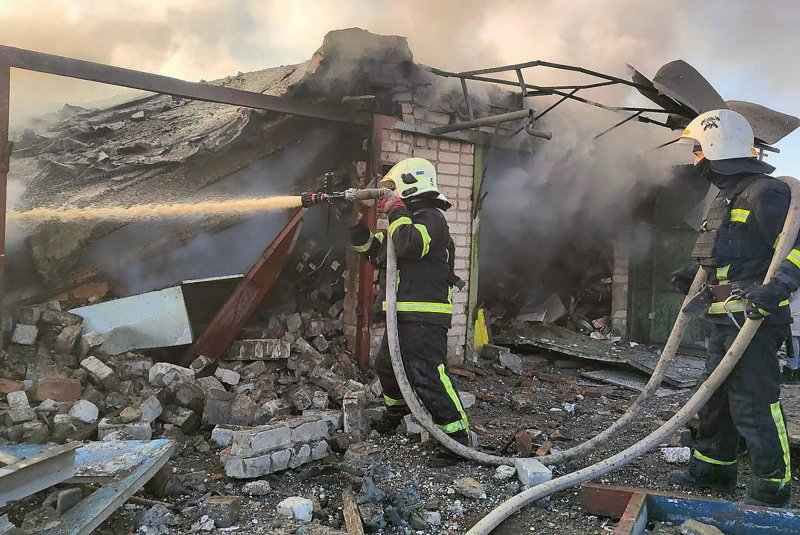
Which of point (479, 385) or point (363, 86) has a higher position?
point (363, 86)

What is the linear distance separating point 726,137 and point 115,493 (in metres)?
3.83

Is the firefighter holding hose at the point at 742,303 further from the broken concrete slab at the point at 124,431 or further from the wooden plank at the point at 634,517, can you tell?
the broken concrete slab at the point at 124,431

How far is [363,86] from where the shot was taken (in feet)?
19.0

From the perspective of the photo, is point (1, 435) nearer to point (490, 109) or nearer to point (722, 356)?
point (722, 356)

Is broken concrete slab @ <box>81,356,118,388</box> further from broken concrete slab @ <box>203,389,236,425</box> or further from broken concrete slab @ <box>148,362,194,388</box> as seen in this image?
broken concrete slab @ <box>203,389,236,425</box>

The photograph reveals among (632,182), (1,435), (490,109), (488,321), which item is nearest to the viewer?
(1,435)

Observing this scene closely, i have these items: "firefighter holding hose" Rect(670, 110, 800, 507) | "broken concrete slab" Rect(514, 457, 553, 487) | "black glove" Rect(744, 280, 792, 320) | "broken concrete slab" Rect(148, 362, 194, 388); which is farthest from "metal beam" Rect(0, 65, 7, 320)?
"black glove" Rect(744, 280, 792, 320)

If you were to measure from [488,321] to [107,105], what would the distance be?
19.0ft

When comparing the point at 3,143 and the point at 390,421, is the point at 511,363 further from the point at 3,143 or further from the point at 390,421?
the point at 3,143

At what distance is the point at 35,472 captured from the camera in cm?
261

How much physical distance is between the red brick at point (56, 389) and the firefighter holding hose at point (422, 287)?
2201 mm

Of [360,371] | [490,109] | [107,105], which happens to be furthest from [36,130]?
[490,109]

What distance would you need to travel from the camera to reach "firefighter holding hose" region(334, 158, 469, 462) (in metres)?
4.14

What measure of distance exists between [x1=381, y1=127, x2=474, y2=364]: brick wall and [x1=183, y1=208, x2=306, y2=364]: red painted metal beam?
1.58 meters
